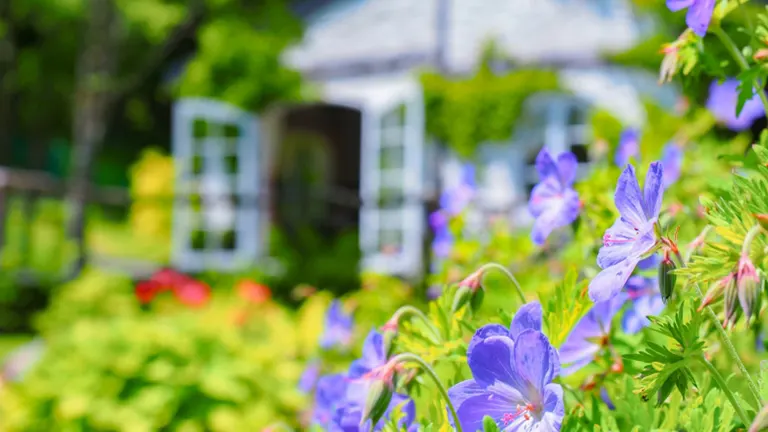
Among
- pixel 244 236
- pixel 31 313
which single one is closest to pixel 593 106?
pixel 244 236

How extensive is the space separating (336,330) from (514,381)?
1325 millimetres

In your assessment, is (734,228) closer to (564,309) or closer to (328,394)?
(564,309)

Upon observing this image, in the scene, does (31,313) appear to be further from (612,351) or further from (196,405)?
(612,351)

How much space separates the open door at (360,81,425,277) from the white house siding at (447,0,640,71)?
0.77 m

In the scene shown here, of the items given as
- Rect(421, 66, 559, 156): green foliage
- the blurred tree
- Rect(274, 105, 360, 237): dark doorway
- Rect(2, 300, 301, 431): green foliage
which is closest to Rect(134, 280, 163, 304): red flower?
Rect(2, 300, 301, 431): green foliage

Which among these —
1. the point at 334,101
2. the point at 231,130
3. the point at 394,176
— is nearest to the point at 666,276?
the point at 394,176

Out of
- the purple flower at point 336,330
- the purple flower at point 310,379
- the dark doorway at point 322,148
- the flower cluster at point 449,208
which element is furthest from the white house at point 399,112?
the purple flower at point 310,379

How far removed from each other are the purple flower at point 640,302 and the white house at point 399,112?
623cm

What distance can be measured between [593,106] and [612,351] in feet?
24.5

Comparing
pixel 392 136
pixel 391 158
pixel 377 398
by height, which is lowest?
pixel 377 398

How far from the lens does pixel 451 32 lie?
894 centimetres

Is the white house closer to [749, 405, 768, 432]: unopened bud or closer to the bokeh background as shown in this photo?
the bokeh background

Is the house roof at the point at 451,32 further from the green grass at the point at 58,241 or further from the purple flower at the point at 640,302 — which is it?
the purple flower at the point at 640,302

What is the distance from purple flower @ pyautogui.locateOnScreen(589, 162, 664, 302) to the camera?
0.72m
